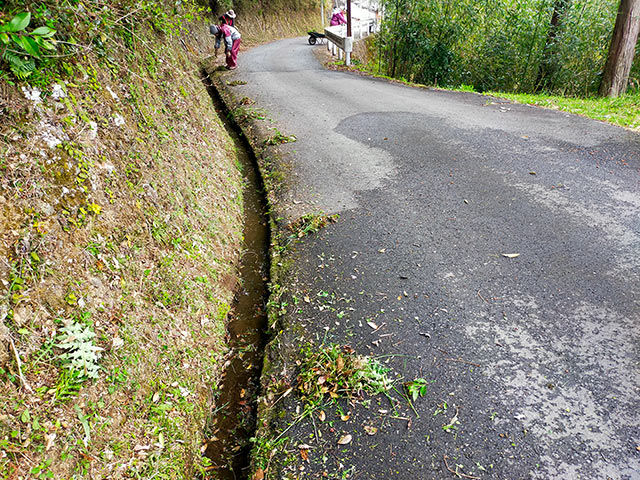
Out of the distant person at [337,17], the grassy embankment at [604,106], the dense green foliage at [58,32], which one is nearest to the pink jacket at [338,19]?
the distant person at [337,17]

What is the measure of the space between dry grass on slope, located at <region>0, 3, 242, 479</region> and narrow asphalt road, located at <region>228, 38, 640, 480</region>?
2.71 feet

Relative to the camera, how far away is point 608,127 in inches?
285

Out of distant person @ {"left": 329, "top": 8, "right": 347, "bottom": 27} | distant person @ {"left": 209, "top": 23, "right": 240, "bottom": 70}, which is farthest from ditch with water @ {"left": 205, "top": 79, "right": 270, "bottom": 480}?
distant person @ {"left": 329, "top": 8, "right": 347, "bottom": 27}

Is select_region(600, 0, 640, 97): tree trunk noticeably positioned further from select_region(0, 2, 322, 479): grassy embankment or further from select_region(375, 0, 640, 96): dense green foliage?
select_region(0, 2, 322, 479): grassy embankment

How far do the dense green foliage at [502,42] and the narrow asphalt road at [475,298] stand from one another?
468 cm

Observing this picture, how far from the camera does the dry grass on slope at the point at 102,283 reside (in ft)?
7.64

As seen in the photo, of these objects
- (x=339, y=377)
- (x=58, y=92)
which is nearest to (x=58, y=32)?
(x=58, y=92)

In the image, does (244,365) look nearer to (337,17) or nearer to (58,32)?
(58,32)

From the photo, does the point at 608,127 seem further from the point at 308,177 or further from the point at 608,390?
the point at 608,390

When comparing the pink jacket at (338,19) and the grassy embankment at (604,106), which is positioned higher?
the pink jacket at (338,19)

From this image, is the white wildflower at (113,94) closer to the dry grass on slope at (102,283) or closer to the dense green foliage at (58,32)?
the dry grass on slope at (102,283)

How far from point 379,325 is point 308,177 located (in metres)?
3.33

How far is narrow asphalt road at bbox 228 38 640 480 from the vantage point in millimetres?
2691

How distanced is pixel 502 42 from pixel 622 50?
312cm
